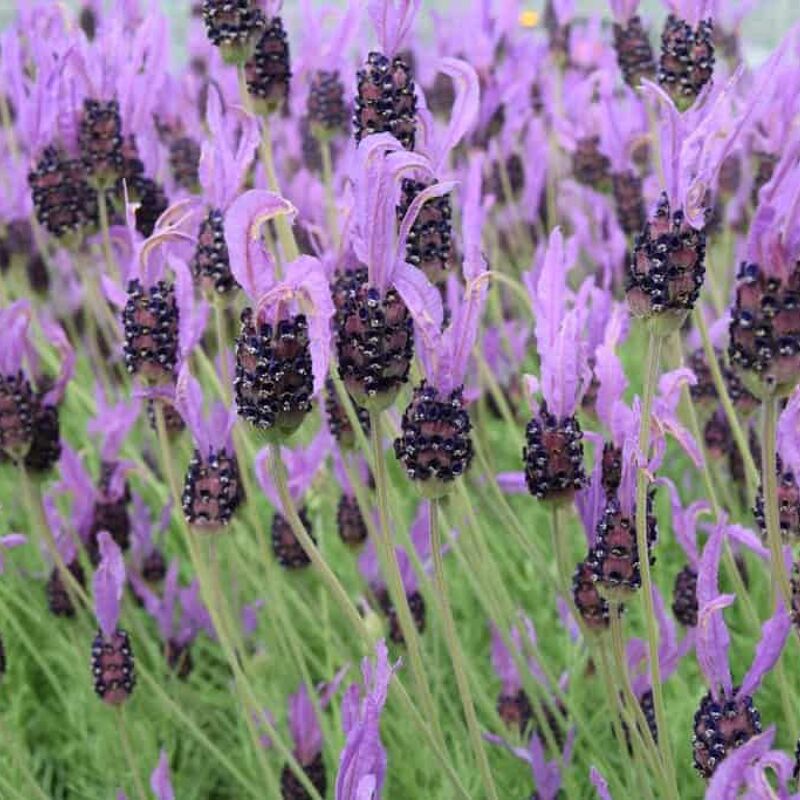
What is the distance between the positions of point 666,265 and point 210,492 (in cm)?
55

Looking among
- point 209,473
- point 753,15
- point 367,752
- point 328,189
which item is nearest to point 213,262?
point 209,473

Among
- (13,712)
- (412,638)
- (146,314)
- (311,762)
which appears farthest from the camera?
(13,712)

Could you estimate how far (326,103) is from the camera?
1.91 m

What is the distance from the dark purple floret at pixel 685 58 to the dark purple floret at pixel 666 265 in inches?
19.3

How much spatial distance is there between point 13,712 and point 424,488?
103 centimetres

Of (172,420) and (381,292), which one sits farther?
(172,420)

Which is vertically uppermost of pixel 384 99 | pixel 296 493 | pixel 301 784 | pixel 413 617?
pixel 384 99

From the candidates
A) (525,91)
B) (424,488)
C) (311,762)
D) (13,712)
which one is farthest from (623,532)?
(525,91)

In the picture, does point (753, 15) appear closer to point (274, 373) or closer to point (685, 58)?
point (685, 58)

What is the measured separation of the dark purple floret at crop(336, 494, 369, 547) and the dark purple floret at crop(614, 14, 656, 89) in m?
0.66

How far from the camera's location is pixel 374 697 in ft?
2.57

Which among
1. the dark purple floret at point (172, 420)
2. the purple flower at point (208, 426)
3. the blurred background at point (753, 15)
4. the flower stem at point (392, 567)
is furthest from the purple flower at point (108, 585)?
the blurred background at point (753, 15)

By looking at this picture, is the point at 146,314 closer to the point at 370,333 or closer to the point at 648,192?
the point at 370,333

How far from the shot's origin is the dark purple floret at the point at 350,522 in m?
1.64
